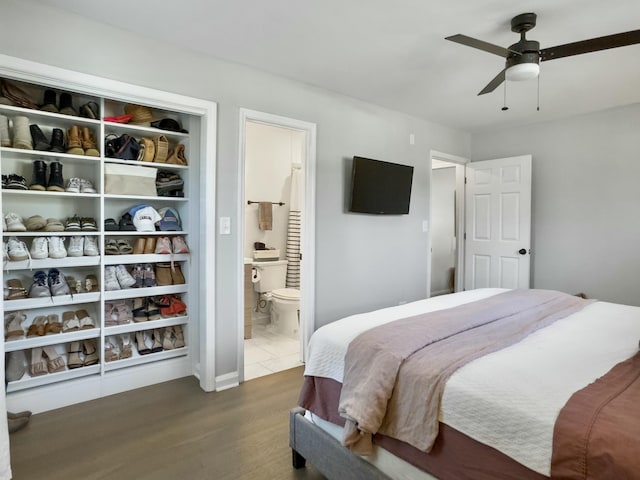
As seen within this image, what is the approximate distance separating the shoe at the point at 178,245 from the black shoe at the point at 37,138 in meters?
1.02

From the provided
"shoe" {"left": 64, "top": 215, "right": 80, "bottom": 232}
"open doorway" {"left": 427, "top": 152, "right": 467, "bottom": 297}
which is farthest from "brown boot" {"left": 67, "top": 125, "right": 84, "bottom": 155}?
"open doorway" {"left": 427, "top": 152, "right": 467, "bottom": 297}

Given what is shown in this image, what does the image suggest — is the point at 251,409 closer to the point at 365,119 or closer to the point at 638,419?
the point at 638,419

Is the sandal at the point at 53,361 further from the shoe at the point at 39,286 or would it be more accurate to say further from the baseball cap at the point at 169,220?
the baseball cap at the point at 169,220

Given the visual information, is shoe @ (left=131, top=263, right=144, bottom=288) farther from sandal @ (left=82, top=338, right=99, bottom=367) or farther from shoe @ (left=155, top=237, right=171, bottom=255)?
sandal @ (left=82, top=338, right=99, bottom=367)

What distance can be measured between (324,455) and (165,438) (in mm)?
1008

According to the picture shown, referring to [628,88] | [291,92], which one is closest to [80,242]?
[291,92]

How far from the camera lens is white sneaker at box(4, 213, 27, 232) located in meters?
2.32

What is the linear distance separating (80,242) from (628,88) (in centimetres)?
447

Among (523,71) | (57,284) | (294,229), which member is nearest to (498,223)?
(294,229)

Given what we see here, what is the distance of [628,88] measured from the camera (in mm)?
3162

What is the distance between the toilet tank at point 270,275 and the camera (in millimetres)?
4203

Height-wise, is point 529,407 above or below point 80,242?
below

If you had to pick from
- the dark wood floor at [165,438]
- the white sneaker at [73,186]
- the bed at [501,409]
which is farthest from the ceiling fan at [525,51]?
the white sneaker at [73,186]

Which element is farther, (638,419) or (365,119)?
(365,119)
